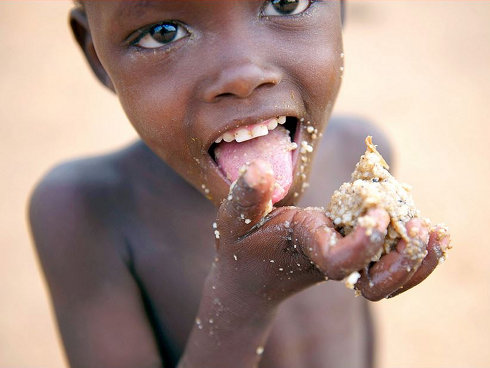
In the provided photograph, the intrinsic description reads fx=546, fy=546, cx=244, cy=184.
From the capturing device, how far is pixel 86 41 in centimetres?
150

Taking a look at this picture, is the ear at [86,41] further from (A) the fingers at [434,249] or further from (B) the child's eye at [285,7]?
(A) the fingers at [434,249]

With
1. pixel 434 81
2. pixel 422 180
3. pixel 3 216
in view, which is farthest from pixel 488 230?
pixel 3 216

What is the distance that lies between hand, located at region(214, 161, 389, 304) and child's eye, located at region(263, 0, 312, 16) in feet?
1.48

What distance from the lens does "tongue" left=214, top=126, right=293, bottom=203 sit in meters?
1.24

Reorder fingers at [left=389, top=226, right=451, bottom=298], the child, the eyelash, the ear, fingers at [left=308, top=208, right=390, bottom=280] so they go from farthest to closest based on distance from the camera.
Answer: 1. the ear
2. the eyelash
3. the child
4. fingers at [left=389, top=226, right=451, bottom=298]
5. fingers at [left=308, top=208, right=390, bottom=280]

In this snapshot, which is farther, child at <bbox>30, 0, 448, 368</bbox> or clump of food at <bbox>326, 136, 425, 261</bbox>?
child at <bbox>30, 0, 448, 368</bbox>

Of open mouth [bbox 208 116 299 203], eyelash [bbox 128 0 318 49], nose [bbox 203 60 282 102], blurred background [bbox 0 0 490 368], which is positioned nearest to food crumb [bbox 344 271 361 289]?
open mouth [bbox 208 116 299 203]

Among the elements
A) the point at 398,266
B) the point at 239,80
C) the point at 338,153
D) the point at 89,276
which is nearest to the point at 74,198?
the point at 89,276

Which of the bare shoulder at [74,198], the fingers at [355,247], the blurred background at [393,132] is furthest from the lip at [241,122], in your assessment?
the blurred background at [393,132]

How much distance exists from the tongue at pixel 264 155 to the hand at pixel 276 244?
16 cm

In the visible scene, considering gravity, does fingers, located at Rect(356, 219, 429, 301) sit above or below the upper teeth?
below

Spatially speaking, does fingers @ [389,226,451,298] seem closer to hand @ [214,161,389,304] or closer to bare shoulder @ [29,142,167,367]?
hand @ [214,161,389,304]

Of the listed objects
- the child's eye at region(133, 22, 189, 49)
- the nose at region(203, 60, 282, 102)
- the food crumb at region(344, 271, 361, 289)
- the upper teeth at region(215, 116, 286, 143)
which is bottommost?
the food crumb at region(344, 271, 361, 289)

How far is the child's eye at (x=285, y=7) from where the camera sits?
1223mm
